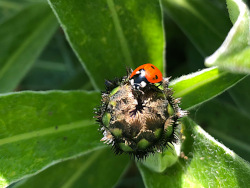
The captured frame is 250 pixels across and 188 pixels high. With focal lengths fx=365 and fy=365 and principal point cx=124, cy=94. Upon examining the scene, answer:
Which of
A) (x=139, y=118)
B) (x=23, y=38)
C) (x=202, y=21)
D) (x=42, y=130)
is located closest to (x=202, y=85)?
(x=139, y=118)

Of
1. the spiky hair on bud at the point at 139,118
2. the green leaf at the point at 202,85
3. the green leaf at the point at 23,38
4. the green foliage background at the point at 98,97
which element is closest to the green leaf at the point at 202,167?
the green foliage background at the point at 98,97

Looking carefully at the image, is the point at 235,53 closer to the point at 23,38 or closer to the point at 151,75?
the point at 151,75

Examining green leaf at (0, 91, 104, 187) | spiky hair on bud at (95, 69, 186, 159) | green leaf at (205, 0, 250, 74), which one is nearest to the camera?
green leaf at (205, 0, 250, 74)

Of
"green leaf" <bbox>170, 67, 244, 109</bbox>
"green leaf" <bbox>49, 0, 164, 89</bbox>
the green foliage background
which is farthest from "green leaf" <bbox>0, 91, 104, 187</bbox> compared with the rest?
→ "green leaf" <bbox>170, 67, 244, 109</bbox>

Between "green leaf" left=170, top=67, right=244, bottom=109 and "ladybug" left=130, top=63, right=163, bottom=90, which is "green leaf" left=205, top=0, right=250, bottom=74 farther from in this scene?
"green leaf" left=170, top=67, right=244, bottom=109

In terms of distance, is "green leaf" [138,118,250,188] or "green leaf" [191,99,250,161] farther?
"green leaf" [191,99,250,161]

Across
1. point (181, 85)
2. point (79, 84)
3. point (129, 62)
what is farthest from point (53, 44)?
point (181, 85)

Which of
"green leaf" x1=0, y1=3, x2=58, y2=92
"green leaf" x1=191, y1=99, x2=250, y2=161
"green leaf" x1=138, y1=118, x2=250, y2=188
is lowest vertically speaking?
"green leaf" x1=138, y1=118, x2=250, y2=188
